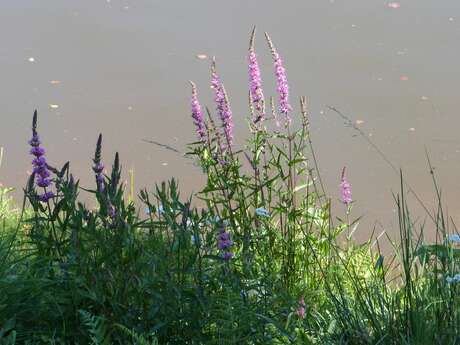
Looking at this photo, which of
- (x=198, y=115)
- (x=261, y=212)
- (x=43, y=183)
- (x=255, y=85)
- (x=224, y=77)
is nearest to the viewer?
(x=43, y=183)

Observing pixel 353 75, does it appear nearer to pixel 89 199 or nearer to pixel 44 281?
pixel 89 199

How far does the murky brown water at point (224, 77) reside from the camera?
254 inches

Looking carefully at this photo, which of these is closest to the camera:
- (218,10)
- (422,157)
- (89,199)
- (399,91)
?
(89,199)

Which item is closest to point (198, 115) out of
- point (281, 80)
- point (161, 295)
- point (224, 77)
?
point (281, 80)

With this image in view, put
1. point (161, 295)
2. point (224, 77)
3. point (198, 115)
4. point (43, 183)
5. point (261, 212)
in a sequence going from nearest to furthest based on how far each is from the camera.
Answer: point (161, 295) < point (43, 183) < point (261, 212) < point (198, 115) < point (224, 77)

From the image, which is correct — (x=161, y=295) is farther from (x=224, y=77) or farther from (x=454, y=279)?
(x=224, y=77)

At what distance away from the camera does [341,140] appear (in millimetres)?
6703

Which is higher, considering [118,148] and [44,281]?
[118,148]

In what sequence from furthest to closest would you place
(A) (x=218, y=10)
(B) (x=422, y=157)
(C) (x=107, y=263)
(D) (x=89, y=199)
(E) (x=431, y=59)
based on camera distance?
(A) (x=218, y=10)
(E) (x=431, y=59)
(B) (x=422, y=157)
(D) (x=89, y=199)
(C) (x=107, y=263)

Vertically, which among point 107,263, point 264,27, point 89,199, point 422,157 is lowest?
point 107,263

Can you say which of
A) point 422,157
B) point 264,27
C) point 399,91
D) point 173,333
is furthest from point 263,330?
point 264,27

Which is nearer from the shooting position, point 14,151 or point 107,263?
point 107,263

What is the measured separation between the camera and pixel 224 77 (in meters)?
7.71

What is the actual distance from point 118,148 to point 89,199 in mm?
784
